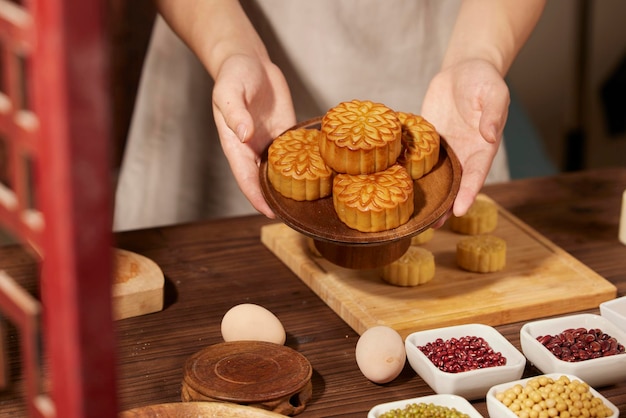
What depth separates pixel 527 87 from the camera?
4.59m

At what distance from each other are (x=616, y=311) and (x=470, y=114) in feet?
1.67

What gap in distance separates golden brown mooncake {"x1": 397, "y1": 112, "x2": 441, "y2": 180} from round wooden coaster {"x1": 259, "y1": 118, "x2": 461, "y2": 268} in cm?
3

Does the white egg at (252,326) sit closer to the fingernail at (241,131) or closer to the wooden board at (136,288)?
the wooden board at (136,288)

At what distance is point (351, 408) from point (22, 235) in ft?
2.68

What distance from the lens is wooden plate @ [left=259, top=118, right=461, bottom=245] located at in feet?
4.81

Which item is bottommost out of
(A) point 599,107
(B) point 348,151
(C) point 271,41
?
(A) point 599,107

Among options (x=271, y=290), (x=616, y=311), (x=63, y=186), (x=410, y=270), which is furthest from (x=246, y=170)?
(x=63, y=186)

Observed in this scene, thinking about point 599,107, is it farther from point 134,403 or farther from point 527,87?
point 134,403

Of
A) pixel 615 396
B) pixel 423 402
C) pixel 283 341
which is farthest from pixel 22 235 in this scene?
pixel 615 396

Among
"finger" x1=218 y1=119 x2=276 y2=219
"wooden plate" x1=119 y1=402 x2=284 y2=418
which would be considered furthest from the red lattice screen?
"finger" x1=218 y1=119 x2=276 y2=219

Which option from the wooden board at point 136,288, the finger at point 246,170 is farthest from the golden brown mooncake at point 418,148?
the wooden board at point 136,288

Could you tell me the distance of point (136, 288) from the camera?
1.54m

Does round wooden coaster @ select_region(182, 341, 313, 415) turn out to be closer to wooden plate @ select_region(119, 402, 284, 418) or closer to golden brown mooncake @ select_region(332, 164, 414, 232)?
wooden plate @ select_region(119, 402, 284, 418)

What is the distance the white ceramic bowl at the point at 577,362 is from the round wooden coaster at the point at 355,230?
0.84ft
